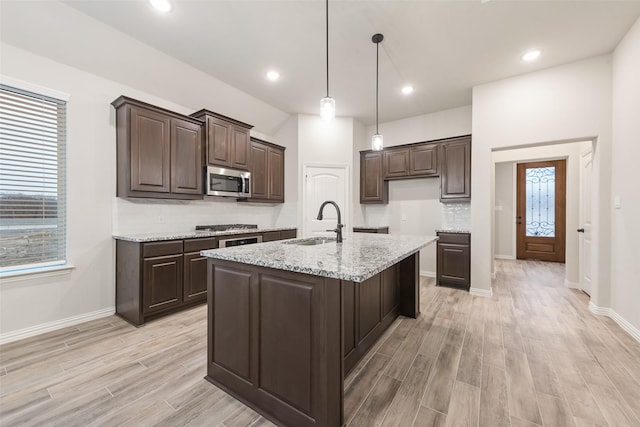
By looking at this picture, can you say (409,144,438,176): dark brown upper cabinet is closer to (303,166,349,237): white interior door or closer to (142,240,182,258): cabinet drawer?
(303,166,349,237): white interior door

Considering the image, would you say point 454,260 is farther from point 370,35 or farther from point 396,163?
point 370,35

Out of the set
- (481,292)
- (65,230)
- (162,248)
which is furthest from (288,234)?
(481,292)

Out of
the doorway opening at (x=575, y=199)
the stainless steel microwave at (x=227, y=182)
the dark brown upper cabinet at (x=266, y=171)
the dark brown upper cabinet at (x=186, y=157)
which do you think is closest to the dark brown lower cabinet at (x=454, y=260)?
the doorway opening at (x=575, y=199)

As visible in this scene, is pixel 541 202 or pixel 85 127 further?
pixel 541 202

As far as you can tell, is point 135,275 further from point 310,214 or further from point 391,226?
point 391,226

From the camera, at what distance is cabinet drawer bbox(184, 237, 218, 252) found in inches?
123

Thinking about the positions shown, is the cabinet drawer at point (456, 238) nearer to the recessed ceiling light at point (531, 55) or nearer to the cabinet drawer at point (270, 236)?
the recessed ceiling light at point (531, 55)

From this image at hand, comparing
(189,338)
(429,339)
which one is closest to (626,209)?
(429,339)

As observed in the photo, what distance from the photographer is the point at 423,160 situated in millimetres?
4672

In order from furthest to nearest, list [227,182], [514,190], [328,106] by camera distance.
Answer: [514,190] < [227,182] < [328,106]

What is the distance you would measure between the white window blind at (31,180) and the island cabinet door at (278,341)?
2150mm

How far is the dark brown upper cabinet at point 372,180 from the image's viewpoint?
519cm

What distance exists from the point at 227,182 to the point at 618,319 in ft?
15.9

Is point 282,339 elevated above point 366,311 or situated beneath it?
elevated above
